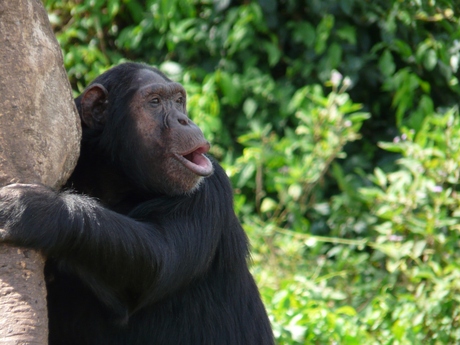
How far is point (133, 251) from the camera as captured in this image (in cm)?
291

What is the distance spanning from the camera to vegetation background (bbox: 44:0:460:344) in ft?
16.9

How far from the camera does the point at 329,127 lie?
5793mm

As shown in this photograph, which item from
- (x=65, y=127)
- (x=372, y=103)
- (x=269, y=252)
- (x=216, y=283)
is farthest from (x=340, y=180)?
(x=65, y=127)

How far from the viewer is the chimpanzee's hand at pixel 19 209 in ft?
7.92

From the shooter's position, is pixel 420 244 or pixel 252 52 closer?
pixel 420 244

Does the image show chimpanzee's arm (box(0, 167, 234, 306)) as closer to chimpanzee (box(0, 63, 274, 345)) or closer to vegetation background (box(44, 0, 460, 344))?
chimpanzee (box(0, 63, 274, 345))

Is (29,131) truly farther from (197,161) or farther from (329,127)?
(329,127)

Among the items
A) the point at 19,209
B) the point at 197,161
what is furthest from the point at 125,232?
the point at 197,161

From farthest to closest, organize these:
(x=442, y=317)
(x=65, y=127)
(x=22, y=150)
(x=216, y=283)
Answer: (x=442, y=317)
(x=216, y=283)
(x=65, y=127)
(x=22, y=150)

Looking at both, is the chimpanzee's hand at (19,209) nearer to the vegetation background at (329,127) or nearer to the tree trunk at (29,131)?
the tree trunk at (29,131)

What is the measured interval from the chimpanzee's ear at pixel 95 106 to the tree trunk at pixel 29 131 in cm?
87

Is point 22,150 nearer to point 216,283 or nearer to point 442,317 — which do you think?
point 216,283

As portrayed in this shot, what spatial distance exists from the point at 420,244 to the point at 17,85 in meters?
3.35

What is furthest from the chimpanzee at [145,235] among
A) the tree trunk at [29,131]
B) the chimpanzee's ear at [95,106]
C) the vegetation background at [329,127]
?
the vegetation background at [329,127]
